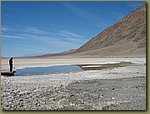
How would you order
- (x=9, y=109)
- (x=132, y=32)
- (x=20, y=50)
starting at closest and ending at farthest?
(x=9, y=109) → (x=20, y=50) → (x=132, y=32)

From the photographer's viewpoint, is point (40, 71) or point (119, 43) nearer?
point (40, 71)

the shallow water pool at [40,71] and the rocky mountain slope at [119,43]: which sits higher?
the rocky mountain slope at [119,43]

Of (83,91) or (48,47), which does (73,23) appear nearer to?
(48,47)

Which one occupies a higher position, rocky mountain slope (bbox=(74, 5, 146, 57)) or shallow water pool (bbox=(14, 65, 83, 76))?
rocky mountain slope (bbox=(74, 5, 146, 57))

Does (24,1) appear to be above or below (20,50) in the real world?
above

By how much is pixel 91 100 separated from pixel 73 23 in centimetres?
142

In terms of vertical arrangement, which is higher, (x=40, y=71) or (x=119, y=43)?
(x=119, y=43)

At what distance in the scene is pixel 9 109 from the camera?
4836 millimetres

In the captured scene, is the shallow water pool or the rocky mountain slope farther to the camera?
the rocky mountain slope

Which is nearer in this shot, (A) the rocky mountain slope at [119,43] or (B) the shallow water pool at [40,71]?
(B) the shallow water pool at [40,71]

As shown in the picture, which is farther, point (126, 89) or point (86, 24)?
point (126, 89)

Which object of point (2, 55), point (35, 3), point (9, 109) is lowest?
point (9, 109)

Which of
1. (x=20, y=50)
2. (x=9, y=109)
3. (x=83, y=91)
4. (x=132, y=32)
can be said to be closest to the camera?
(x=9, y=109)

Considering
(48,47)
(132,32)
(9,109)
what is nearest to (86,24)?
(48,47)
